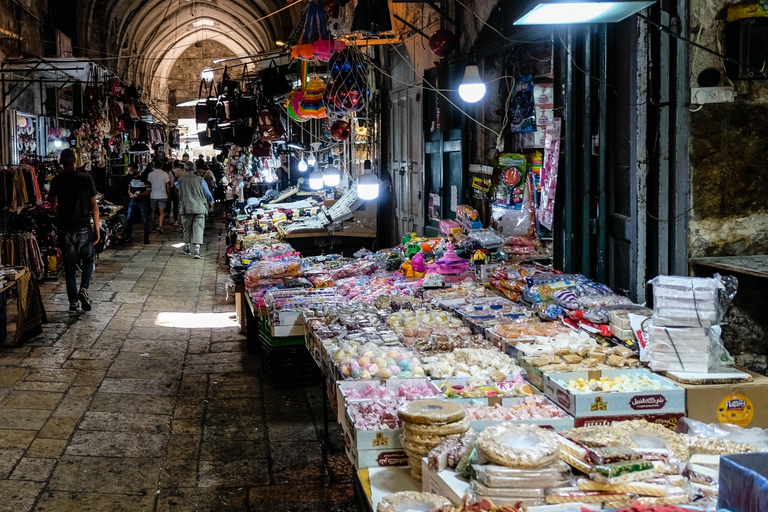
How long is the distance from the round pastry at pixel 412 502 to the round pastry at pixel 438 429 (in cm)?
40

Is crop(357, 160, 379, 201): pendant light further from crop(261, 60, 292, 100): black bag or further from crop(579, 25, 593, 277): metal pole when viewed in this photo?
crop(579, 25, 593, 277): metal pole

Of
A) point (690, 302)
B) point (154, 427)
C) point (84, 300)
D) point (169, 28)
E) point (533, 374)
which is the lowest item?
point (154, 427)

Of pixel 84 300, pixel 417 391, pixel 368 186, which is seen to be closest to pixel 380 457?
pixel 417 391

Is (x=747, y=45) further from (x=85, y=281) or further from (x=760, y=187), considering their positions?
(x=85, y=281)

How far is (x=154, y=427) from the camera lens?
550 centimetres

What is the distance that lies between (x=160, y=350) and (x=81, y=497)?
342 centimetres

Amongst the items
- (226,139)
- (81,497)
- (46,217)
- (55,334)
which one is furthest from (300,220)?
(81,497)

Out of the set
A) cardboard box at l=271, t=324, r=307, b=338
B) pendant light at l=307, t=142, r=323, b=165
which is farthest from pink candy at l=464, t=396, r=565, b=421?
pendant light at l=307, t=142, r=323, b=165

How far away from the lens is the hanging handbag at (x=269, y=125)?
12258 millimetres

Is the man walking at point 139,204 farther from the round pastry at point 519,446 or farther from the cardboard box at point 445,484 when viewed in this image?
the round pastry at point 519,446

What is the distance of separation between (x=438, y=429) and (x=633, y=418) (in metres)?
1.03

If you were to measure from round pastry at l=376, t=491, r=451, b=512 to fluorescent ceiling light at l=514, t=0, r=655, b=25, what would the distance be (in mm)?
2022

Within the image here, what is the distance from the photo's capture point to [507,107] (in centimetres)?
757

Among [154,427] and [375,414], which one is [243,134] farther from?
[375,414]
